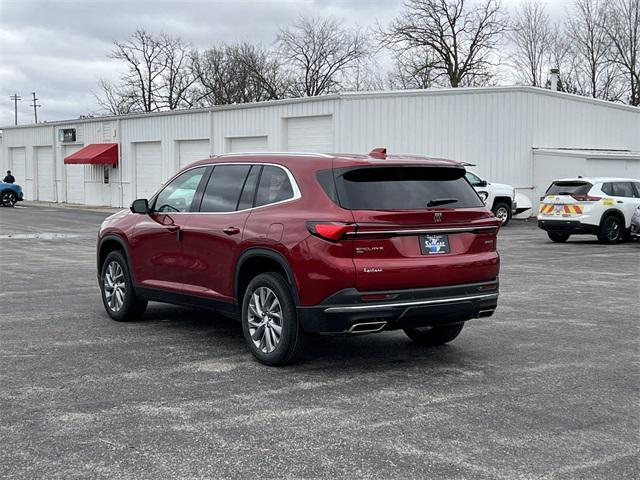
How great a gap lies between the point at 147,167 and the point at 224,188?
107 feet

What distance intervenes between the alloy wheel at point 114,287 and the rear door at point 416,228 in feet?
10.9

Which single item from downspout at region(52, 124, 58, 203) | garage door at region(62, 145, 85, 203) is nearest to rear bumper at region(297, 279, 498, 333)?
garage door at region(62, 145, 85, 203)

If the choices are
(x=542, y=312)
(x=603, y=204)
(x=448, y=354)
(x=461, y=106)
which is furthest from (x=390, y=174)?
(x=461, y=106)

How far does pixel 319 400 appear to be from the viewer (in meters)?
5.78

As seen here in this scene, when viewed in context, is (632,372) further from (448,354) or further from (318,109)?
(318,109)

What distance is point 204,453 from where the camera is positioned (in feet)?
15.3

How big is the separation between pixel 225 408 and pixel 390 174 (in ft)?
7.58

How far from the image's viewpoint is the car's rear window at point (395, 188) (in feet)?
21.0

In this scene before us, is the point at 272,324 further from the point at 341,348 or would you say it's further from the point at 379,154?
the point at 379,154

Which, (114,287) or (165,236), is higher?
(165,236)

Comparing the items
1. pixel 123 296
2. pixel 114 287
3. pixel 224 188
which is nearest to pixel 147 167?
pixel 114 287

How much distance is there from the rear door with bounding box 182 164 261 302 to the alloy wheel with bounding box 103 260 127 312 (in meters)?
1.36

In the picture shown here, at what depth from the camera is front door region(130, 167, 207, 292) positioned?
785 centimetres

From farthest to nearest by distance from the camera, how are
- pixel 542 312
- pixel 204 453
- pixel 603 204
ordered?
pixel 603 204 < pixel 542 312 < pixel 204 453
